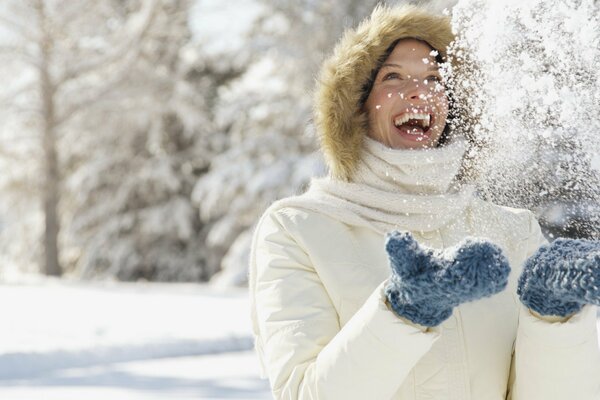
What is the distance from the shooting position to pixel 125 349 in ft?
24.7

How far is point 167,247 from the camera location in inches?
768

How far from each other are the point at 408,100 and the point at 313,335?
1.80 ft

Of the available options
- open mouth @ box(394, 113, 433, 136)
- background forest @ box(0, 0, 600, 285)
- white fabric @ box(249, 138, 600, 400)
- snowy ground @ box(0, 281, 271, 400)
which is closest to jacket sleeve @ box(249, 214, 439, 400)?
white fabric @ box(249, 138, 600, 400)

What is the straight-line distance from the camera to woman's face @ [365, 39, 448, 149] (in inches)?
67.1

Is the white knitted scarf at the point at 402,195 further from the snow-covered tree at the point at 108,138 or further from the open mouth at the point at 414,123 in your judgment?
the snow-covered tree at the point at 108,138

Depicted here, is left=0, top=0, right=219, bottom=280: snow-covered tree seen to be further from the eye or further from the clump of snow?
the clump of snow

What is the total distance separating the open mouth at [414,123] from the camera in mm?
1702

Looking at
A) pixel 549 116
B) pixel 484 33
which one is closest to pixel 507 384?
pixel 549 116

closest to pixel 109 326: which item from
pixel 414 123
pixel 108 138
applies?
pixel 414 123

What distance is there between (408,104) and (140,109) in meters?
15.7

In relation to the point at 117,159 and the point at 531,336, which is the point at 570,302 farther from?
the point at 117,159

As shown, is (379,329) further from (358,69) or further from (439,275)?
(358,69)

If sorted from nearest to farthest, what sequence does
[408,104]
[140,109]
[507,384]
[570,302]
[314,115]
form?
[570,302] → [507,384] → [408,104] → [314,115] → [140,109]

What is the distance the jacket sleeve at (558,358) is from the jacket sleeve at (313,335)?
0.64 feet
